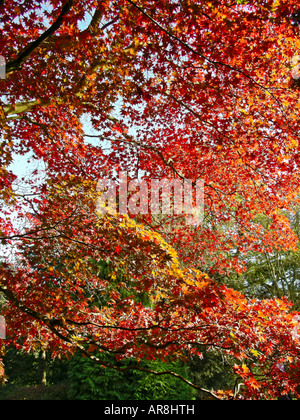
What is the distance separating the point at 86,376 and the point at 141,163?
7.26 m

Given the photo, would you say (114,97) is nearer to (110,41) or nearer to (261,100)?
(110,41)

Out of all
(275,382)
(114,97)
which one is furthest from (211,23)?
(275,382)

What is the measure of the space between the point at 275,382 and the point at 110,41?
5.59 metres

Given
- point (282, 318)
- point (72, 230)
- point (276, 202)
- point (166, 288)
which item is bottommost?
point (282, 318)

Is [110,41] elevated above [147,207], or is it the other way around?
[110,41]

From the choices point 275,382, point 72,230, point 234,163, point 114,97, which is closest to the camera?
point 275,382

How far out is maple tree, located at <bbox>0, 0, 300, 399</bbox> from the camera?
12.3 ft

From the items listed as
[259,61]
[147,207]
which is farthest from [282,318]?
[147,207]

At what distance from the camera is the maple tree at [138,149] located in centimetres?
373

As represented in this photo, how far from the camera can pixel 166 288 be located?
3.78 meters

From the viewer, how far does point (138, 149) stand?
628cm

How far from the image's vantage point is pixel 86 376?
30.3 ft
